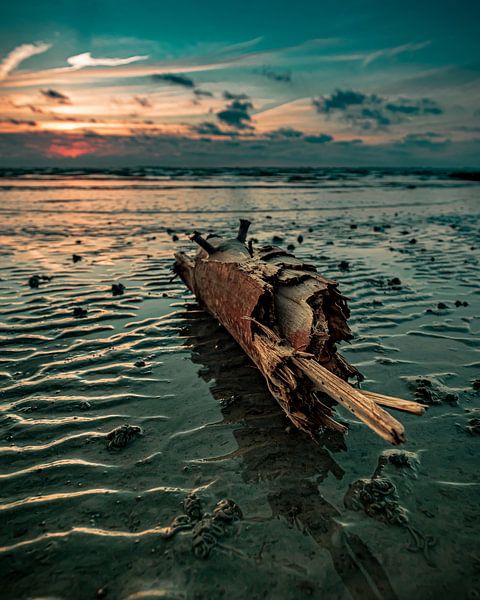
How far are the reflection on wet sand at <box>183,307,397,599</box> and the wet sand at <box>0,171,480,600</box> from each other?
13 millimetres

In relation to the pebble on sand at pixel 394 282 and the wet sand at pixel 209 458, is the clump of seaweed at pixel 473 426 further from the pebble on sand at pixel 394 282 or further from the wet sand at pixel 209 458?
the pebble on sand at pixel 394 282

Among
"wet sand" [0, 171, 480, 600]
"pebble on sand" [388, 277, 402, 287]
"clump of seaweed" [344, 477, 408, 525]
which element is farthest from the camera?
"pebble on sand" [388, 277, 402, 287]

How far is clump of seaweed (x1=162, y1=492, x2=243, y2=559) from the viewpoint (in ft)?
8.66

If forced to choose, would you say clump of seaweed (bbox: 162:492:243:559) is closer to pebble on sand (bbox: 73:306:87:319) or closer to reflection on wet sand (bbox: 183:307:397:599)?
reflection on wet sand (bbox: 183:307:397:599)

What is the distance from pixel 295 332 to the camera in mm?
4070

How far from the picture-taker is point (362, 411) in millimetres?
2684

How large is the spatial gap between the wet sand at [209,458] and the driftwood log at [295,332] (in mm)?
423

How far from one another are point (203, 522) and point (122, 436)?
1.25 m

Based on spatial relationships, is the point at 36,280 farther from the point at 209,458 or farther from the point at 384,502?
the point at 384,502

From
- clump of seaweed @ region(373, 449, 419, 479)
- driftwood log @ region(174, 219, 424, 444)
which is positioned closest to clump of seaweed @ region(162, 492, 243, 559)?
driftwood log @ region(174, 219, 424, 444)

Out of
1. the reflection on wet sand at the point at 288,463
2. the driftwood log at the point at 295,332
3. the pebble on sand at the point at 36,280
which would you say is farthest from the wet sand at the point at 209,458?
the driftwood log at the point at 295,332

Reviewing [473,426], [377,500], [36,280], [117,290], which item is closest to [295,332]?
[377,500]

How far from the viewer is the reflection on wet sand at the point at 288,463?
8.15 ft

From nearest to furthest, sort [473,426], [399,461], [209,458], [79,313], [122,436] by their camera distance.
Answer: [399,461]
[209,458]
[122,436]
[473,426]
[79,313]
